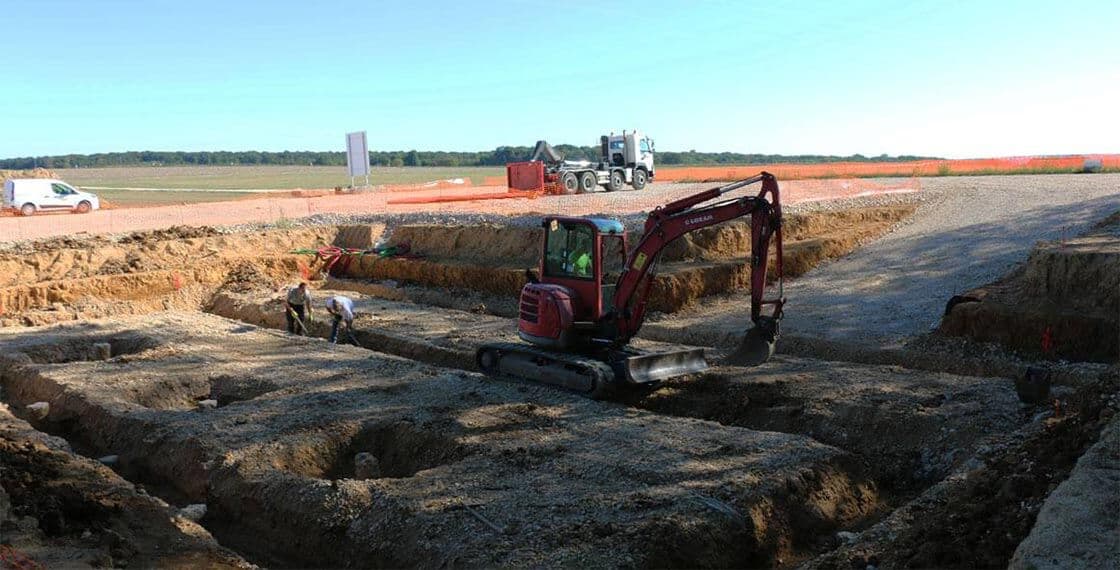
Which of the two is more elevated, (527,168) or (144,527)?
(527,168)

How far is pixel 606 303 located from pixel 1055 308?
7181mm

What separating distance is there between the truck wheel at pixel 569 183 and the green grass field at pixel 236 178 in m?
20.1

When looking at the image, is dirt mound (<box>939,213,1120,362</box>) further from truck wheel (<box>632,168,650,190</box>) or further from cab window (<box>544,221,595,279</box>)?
truck wheel (<box>632,168,650,190</box>)

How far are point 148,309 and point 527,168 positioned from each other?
52.8 feet

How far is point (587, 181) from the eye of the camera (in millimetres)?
34062

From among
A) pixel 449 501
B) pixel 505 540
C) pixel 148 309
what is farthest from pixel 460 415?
pixel 148 309

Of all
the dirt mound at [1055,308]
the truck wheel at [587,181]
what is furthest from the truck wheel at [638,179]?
the dirt mound at [1055,308]

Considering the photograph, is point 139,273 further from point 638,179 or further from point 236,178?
point 236,178

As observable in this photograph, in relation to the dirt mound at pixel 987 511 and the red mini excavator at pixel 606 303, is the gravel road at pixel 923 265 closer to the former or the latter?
the red mini excavator at pixel 606 303

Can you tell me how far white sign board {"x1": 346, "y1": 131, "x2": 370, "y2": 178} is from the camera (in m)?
41.0

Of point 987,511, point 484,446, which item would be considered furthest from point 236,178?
point 987,511

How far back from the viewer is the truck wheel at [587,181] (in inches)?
1336

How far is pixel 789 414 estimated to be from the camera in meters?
11.5

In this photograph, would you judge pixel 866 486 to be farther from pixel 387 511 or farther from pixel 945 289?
pixel 945 289
